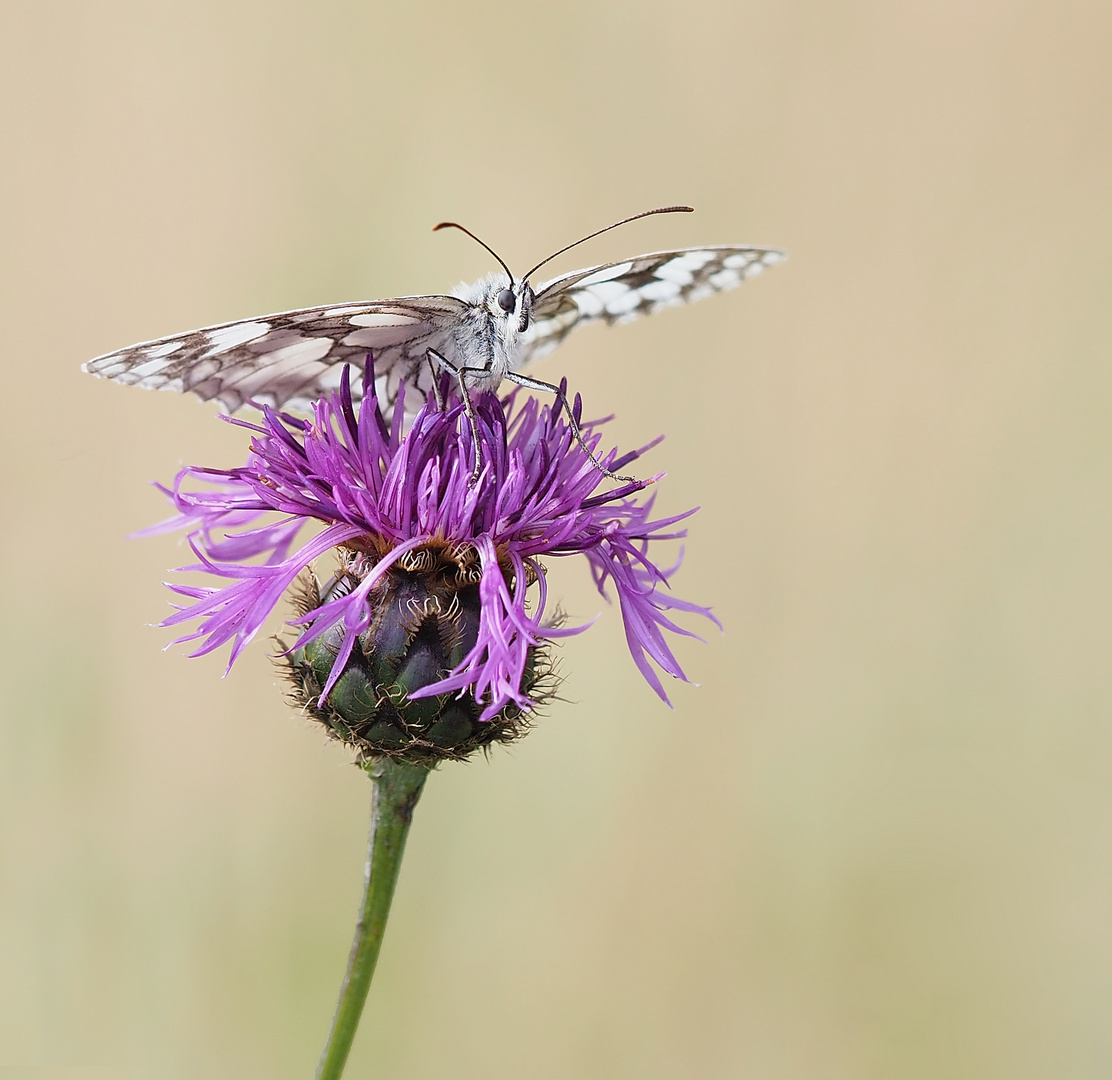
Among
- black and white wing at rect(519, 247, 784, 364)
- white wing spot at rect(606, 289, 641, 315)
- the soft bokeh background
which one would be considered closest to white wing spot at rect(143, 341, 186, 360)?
black and white wing at rect(519, 247, 784, 364)

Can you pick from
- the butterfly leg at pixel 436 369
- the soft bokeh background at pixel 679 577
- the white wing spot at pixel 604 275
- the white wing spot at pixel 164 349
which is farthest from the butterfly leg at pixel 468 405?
the soft bokeh background at pixel 679 577

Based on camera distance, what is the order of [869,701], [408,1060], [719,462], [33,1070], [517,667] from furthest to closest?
[719,462], [869,701], [408,1060], [33,1070], [517,667]

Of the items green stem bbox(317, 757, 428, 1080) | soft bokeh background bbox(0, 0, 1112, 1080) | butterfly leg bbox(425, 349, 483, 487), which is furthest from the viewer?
soft bokeh background bbox(0, 0, 1112, 1080)

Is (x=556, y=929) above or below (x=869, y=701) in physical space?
below

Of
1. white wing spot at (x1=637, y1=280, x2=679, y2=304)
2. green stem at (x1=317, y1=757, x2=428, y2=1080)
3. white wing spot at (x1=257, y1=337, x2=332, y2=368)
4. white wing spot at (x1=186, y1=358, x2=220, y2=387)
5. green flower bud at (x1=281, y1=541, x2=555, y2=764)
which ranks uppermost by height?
white wing spot at (x1=637, y1=280, x2=679, y2=304)

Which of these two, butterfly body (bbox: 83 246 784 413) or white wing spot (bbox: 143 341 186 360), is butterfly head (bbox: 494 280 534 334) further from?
white wing spot (bbox: 143 341 186 360)

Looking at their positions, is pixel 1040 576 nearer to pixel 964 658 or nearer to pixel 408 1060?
pixel 964 658

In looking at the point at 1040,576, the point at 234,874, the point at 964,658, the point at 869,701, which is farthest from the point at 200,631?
the point at 1040,576

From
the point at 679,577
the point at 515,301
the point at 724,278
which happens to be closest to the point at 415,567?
the point at 515,301

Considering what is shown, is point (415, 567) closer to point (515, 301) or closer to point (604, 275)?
point (515, 301)
